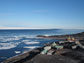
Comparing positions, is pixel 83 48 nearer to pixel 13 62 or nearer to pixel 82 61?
pixel 82 61

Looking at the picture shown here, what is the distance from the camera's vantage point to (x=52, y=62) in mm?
16672

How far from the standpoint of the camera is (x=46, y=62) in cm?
1678

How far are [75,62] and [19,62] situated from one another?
296 inches

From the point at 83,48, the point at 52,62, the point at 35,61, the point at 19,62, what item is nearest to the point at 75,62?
the point at 52,62

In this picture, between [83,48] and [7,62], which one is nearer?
[7,62]

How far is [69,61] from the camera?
17.0 meters

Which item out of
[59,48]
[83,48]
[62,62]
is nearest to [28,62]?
[62,62]

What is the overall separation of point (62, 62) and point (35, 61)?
146 inches

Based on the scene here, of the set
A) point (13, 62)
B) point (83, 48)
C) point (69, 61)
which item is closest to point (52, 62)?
point (69, 61)

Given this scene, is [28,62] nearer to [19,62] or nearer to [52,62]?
[19,62]

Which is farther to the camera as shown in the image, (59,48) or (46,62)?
(59,48)

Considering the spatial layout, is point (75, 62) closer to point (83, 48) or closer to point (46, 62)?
point (46, 62)

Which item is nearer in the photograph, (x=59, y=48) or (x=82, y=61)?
(x=82, y=61)

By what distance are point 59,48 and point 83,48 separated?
5.04 meters
